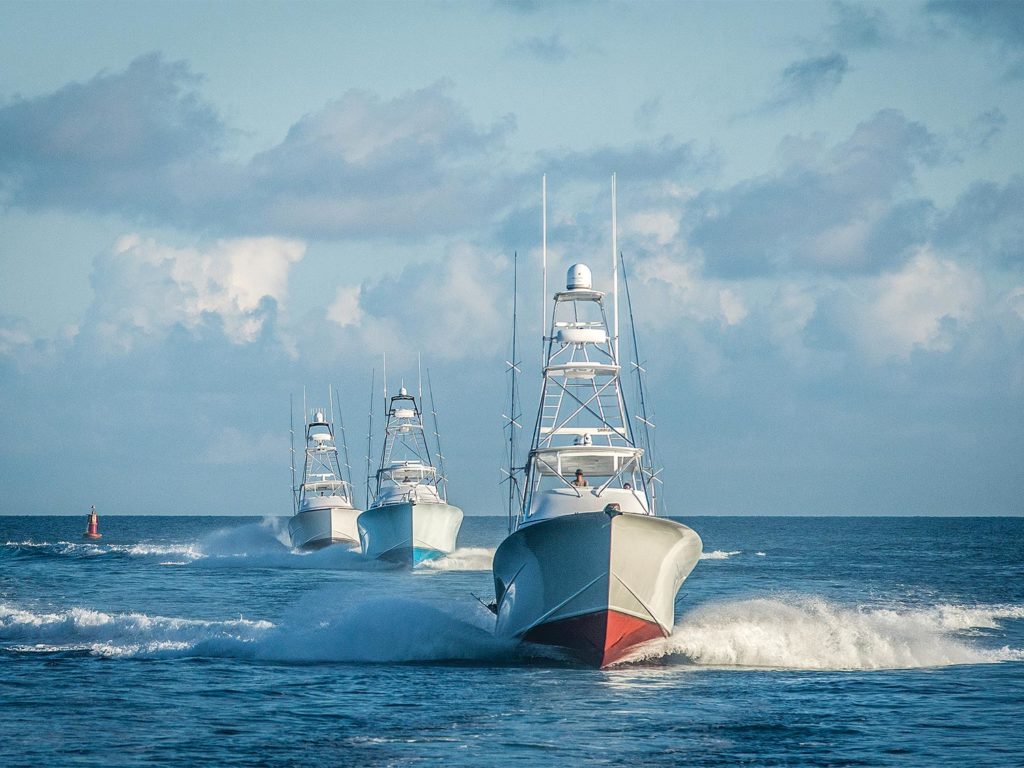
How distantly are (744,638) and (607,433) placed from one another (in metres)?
5.79

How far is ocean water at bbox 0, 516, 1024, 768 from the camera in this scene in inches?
709

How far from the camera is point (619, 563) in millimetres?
24062

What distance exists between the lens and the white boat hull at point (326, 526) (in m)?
Result: 72.5

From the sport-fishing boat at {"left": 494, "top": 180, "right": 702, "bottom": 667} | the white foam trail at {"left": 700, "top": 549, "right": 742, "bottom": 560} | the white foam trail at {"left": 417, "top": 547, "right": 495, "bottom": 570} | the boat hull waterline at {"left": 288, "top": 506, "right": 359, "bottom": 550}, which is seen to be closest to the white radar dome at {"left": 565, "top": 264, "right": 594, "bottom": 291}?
the sport-fishing boat at {"left": 494, "top": 180, "right": 702, "bottom": 667}

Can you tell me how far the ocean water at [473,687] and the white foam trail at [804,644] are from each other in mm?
71

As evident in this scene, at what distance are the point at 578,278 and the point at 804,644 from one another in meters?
10.3

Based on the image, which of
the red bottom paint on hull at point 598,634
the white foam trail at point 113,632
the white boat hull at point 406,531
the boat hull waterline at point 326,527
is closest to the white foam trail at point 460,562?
the white boat hull at point 406,531

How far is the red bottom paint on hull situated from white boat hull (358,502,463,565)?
35.8 m

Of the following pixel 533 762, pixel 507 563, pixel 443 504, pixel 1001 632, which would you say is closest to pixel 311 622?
pixel 507 563

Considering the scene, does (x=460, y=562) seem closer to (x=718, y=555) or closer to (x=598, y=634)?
(x=718, y=555)

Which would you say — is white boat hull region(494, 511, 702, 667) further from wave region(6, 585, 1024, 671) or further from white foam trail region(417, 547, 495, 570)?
white foam trail region(417, 547, 495, 570)

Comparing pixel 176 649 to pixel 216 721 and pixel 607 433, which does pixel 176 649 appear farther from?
pixel 607 433

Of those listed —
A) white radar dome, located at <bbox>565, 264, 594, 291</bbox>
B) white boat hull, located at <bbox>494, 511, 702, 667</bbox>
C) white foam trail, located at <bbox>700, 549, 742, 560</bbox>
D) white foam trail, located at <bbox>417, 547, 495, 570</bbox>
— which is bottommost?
white foam trail, located at <bbox>700, 549, 742, 560</bbox>

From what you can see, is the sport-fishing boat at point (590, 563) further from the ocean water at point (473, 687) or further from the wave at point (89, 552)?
the wave at point (89, 552)
